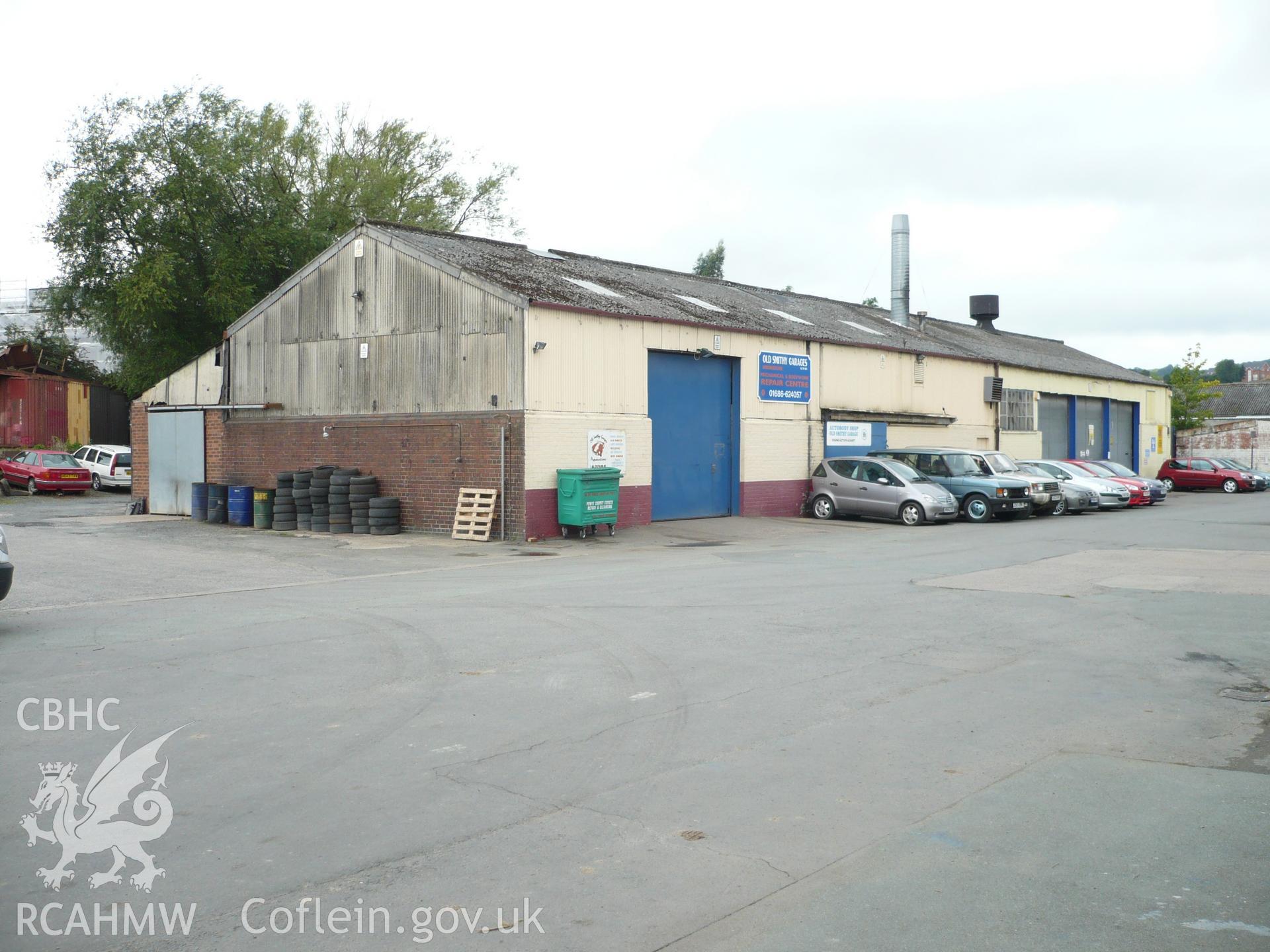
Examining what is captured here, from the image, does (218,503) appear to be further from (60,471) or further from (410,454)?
(60,471)

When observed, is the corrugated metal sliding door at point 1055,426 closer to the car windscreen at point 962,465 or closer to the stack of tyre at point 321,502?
the car windscreen at point 962,465

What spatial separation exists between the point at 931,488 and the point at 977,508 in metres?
1.60

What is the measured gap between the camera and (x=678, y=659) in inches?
346

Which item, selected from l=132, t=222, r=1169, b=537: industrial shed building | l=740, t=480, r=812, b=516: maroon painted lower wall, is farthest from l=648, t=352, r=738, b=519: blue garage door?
l=740, t=480, r=812, b=516: maroon painted lower wall

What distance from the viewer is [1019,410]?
37781 mm

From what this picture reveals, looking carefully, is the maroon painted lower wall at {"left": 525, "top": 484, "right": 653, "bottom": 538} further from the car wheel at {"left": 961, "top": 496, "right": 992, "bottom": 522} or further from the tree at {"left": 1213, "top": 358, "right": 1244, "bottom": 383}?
the tree at {"left": 1213, "top": 358, "right": 1244, "bottom": 383}

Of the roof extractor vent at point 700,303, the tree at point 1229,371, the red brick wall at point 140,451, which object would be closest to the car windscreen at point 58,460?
the red brick wall at point 140,451

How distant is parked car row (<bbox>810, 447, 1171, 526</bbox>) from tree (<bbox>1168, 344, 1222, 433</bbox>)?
31.9 metres

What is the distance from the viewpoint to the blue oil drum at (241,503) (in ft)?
79.5

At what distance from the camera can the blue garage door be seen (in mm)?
23750

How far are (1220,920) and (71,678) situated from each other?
7385 millimetres

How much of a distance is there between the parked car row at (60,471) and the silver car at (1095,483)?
2840cm

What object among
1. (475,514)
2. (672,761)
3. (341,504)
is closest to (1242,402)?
(475,514)

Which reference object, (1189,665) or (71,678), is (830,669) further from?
(71,678)
